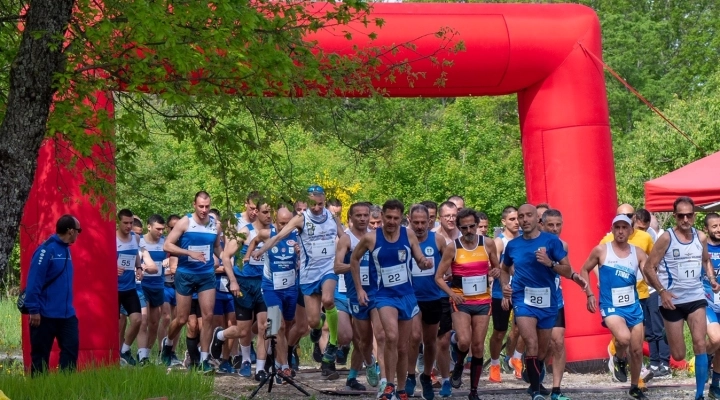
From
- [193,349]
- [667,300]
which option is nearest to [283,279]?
[193,349]

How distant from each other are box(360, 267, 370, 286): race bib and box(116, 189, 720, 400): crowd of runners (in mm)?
20

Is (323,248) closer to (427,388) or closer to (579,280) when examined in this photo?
(427,388)

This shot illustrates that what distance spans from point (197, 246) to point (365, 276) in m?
2.97

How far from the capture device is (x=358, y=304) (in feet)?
36.1

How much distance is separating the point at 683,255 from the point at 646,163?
64.8ft

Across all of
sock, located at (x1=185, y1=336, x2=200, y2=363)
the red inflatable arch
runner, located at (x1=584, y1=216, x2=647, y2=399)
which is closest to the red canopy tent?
the red inflatable arch

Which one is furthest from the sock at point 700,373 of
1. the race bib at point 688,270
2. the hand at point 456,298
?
the hand at point 456,298

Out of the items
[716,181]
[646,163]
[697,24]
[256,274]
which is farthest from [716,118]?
[697,24]

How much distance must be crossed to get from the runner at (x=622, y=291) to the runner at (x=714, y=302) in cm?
71

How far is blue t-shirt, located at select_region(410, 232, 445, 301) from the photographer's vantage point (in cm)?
1114

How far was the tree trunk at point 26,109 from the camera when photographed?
321 inches

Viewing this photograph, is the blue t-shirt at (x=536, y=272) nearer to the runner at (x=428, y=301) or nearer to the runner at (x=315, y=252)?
the runner at (x=428, y=301)

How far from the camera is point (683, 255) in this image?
10773 millimetres

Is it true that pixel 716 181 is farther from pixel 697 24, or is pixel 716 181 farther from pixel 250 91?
pixel 697 24
